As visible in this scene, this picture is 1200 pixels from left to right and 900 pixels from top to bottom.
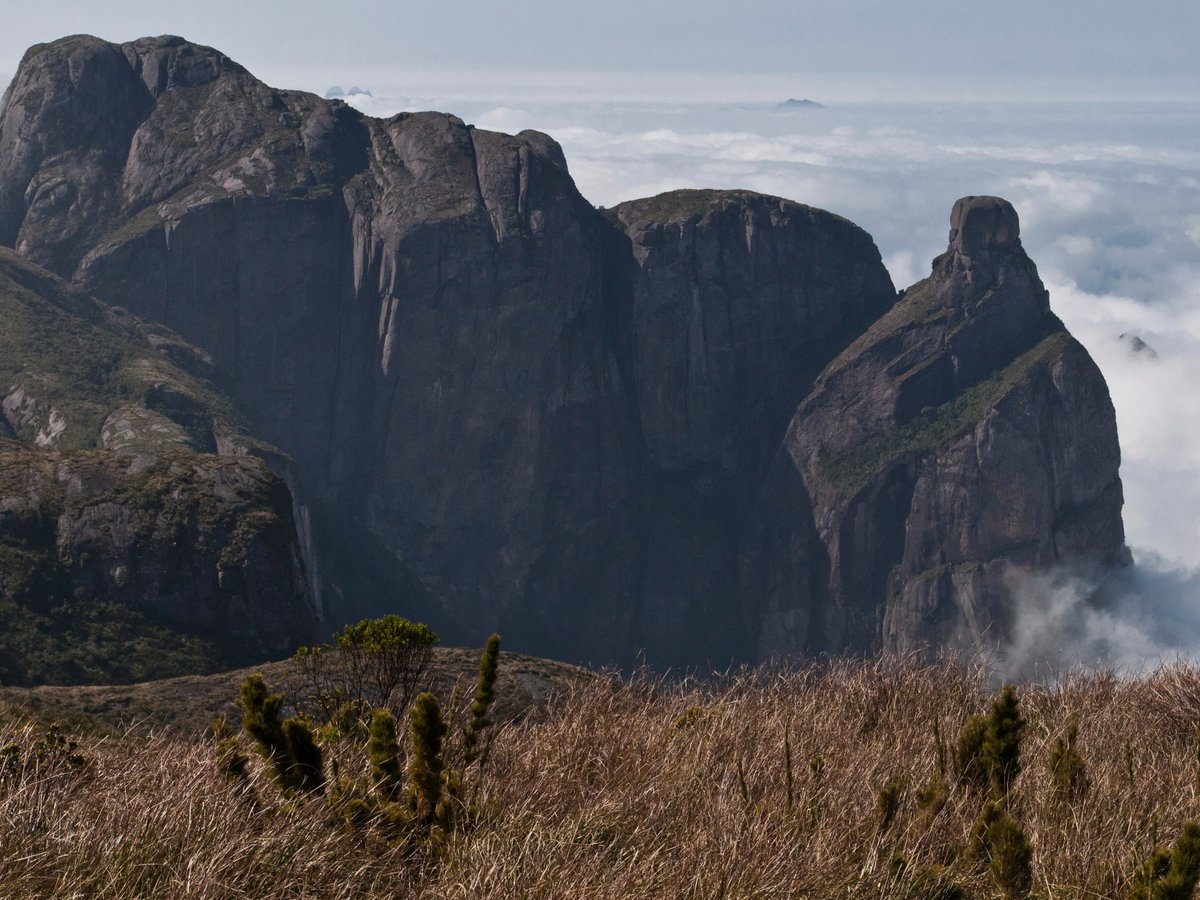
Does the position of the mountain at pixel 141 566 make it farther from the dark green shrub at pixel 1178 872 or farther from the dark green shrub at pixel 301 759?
the dark green shrub at pixel 1178 872

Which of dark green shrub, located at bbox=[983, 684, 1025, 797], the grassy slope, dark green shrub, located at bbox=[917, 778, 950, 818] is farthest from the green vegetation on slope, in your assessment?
dark green shrub, located at bbox=[917, 778, 950, 818]

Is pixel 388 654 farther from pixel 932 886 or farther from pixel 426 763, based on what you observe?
pixel 932 886

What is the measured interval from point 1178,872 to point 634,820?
4.78 m

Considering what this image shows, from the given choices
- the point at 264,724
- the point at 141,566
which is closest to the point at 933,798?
the point at 264,724

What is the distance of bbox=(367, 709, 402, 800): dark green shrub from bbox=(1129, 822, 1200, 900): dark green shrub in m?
6.59

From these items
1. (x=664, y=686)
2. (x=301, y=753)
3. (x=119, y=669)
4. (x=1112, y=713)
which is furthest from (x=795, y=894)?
(x=119, y=669)

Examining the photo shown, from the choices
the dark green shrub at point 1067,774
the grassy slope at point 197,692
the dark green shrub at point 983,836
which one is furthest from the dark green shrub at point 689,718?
the grassy slope at point 197,692

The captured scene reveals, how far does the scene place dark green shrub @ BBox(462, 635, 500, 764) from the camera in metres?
14.8

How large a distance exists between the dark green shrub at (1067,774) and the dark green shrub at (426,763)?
620 cm

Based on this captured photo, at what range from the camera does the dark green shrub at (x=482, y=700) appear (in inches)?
583

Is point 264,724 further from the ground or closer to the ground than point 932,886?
further from the ground

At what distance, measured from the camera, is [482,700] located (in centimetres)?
1520

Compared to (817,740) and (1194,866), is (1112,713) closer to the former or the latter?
(817,740)

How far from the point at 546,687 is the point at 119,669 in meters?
52.1
